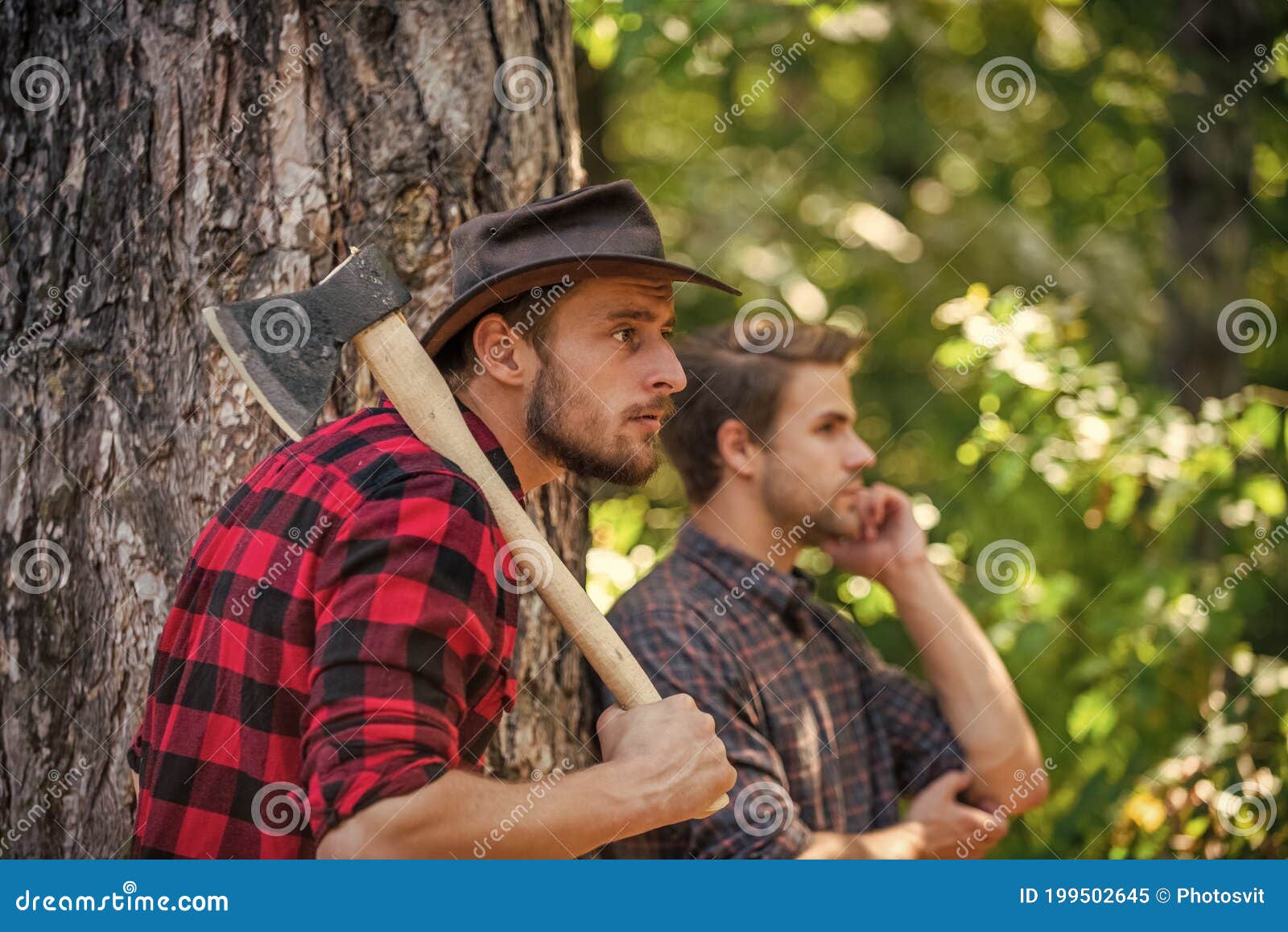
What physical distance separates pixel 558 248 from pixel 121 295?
3.35ft

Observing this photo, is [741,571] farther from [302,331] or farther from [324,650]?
[324,650]

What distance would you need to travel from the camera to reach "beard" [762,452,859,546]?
133 inches

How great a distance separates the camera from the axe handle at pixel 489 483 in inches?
77.9

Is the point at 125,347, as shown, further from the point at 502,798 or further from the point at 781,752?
the point at 781,752

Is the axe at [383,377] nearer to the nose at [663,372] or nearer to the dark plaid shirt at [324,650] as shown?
the dark plaid shirt at [324,650]

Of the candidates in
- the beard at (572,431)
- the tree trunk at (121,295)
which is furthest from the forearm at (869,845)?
the tree trunk at (121,295)

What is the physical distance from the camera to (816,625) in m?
3.39

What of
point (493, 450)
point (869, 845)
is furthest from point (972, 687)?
point (493, 450)

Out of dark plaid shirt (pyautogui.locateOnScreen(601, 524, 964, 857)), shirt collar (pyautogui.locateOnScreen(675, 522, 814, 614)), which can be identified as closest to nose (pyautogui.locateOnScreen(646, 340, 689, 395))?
dark plaid shirt (pyautogui.locateOnScreen(601, 524, 964, 857))

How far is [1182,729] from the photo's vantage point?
3938 mm

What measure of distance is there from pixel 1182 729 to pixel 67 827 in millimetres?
3319

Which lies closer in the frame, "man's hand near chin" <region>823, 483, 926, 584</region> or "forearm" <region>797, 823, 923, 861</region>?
"forearm" <region>797, 823, 923, 861</region>

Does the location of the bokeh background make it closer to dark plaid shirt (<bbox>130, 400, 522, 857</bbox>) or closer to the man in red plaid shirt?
the man in red plaid shirt

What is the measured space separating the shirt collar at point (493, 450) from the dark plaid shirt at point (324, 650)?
0.17 meters
